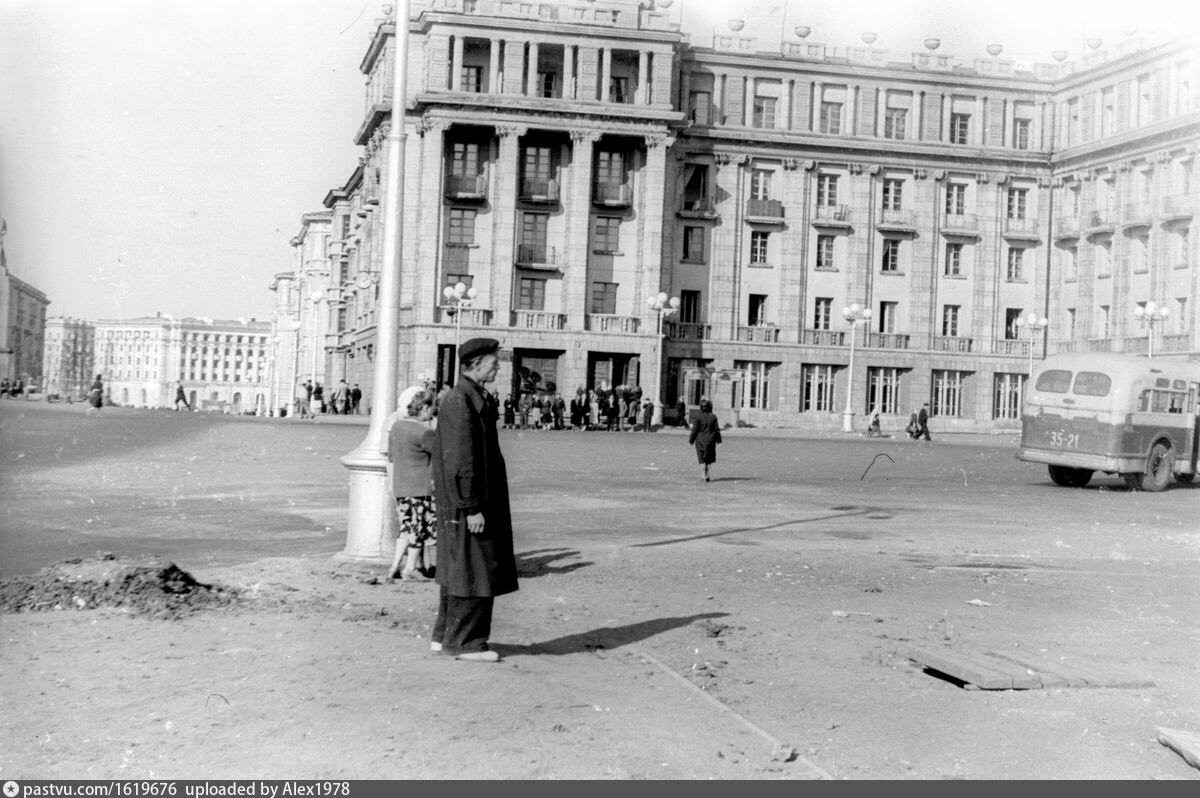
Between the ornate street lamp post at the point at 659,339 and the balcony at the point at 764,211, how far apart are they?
588 cm

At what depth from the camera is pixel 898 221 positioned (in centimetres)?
6544

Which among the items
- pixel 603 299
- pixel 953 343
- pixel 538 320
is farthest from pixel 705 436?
pixel 953 343

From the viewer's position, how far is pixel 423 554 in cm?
1119

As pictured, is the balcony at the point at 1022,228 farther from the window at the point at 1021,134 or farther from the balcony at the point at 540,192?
the balcony at the point at 540,192

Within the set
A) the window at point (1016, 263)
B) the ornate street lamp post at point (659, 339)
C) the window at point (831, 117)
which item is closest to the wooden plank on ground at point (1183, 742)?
the ornate street lamp post at point (659, 339)

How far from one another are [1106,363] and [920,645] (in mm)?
20207

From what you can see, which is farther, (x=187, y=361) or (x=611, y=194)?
(x=187, y=361)

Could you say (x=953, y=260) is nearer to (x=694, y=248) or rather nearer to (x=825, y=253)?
(x=825, y=253)

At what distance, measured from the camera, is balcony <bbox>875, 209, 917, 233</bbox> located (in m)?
65.1

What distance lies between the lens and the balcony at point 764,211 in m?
63.7

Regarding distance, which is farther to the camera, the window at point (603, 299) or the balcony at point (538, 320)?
the window at point (603, 299)

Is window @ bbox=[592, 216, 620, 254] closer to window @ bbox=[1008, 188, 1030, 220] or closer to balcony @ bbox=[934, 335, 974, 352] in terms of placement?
balcony @ bbox=[934, 335, 974, 352]

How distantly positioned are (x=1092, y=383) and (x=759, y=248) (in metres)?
38.1

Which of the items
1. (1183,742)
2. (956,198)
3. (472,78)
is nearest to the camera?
(1183,742)
